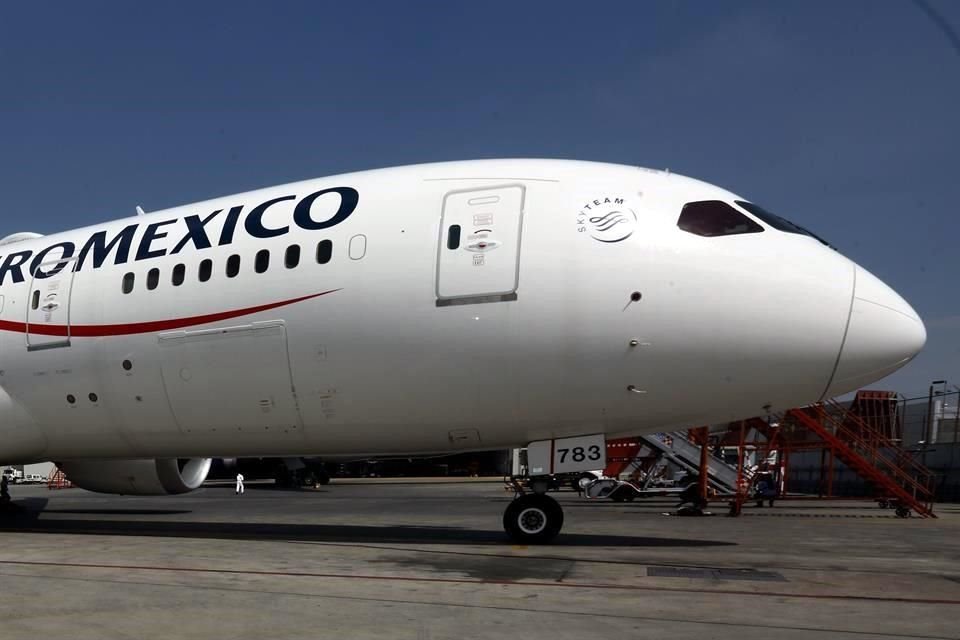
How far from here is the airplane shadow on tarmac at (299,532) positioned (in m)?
13.5

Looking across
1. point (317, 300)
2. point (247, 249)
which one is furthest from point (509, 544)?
point (247, 249)

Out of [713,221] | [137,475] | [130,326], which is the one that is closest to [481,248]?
[713,221]

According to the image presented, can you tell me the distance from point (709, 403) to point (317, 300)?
5181mm

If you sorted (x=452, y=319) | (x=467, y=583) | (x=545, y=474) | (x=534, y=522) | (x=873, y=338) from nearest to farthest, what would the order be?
1. (x=467, y=583)
2. (x=873, y=338)
3. (x=452, y=319)
4. (x=545, y=474)
5. (x=534, y=522)

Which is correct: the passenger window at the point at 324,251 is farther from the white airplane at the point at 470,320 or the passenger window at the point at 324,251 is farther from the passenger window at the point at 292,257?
the passenger window at the point at 292,257

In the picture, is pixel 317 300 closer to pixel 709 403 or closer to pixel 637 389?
pixel 637 389

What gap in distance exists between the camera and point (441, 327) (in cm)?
1150

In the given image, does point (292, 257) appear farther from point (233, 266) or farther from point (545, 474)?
point (545, 474)

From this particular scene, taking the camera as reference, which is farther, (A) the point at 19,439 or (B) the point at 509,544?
(A) the point at 19,439

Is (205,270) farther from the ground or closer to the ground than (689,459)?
farther from the ground

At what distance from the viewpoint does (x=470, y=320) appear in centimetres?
1141

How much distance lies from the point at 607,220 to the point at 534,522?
4.12m

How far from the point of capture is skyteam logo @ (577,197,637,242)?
11.3 metres

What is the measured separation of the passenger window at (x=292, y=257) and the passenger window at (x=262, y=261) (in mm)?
294
